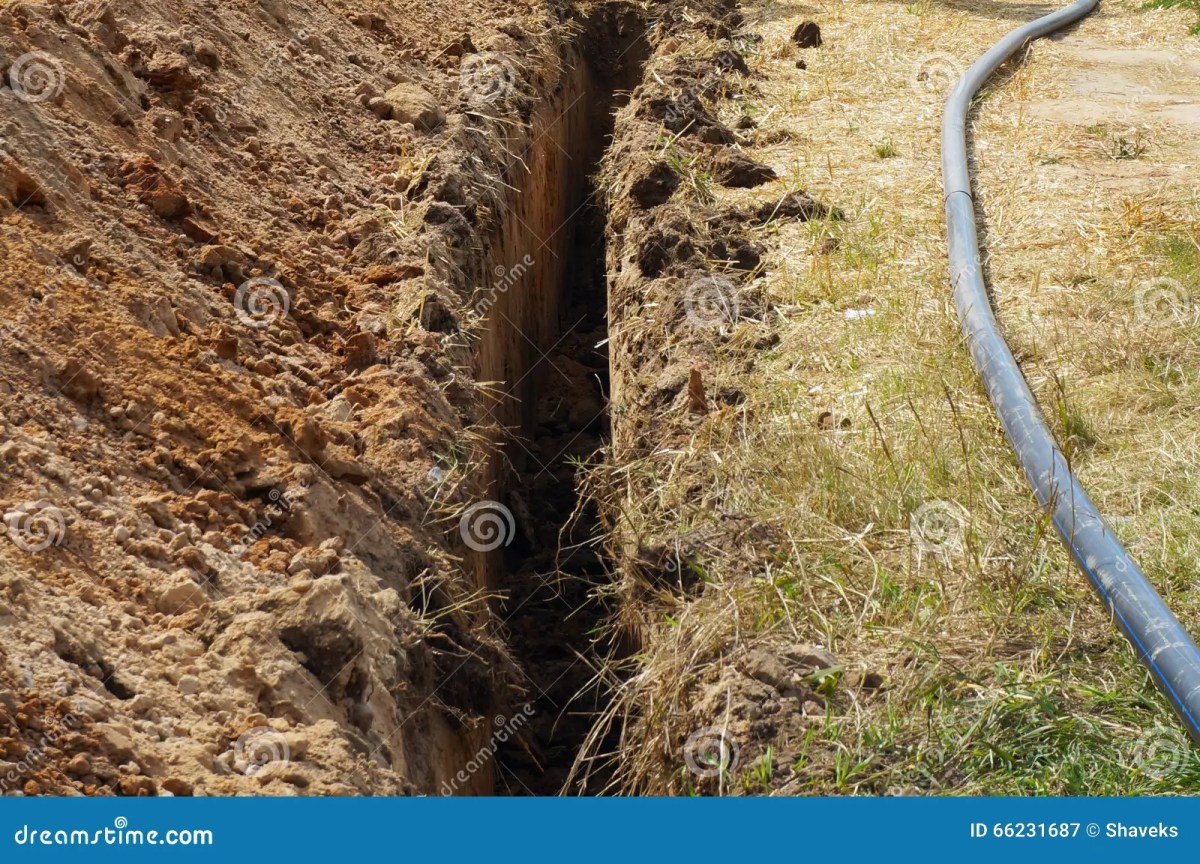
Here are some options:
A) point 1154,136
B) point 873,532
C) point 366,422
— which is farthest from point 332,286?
point 1154,136

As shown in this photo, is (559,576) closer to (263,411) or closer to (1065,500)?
(263,411)

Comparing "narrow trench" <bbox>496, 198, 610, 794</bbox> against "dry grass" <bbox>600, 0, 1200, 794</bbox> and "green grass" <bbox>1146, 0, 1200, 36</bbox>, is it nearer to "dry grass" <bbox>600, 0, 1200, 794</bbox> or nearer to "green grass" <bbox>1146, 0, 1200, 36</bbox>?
"dry grass" <bbox>600, 0, 1200, 794</bbox>

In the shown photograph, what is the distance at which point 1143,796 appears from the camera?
278 centimetres

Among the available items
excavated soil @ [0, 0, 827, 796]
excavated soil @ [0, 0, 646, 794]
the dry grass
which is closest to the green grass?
the dry grass

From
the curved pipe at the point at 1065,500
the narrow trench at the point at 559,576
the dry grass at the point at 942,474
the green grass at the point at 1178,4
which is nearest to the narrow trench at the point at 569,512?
the narrow trench at the point at 559,576

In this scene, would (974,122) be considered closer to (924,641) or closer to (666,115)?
(666,115)

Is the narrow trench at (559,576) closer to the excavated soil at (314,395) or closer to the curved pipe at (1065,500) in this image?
the excavated soil at (314,395)

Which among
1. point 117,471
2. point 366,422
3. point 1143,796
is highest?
point 117,471

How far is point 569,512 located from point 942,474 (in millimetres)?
2280

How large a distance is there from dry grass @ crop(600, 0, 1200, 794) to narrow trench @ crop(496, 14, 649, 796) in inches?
21.3

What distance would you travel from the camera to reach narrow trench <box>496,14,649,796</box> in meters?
4.50

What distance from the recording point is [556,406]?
22.3 ft

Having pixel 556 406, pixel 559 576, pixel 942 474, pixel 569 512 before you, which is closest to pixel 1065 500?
pixel 942 474

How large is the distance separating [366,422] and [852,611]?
1.71m
